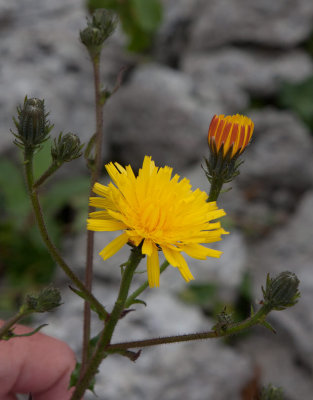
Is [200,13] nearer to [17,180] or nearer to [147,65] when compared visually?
[147,65]

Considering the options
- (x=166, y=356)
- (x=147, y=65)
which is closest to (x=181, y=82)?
(x=147, y=65)

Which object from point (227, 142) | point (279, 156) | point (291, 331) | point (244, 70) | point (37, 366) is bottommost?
point (291, 331)

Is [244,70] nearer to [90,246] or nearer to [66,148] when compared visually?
[90,246]

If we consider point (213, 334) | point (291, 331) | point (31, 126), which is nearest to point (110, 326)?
point (213, 334)

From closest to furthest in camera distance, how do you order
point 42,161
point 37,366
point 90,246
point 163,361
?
point 90,246
point 37,366
point 163,361
point 42,161

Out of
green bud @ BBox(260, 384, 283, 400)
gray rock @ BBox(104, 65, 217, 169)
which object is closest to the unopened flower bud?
green bud @ BBox(260, 384, 283, 400)

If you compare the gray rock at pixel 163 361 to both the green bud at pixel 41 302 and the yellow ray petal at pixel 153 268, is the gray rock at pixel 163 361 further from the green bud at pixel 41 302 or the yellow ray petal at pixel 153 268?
the yellow ray petal at pixel 153 268

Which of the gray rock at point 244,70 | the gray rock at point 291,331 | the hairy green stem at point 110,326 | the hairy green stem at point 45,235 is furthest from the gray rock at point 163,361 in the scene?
the gray rock at point 244,70

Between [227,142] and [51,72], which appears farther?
[51,72]
